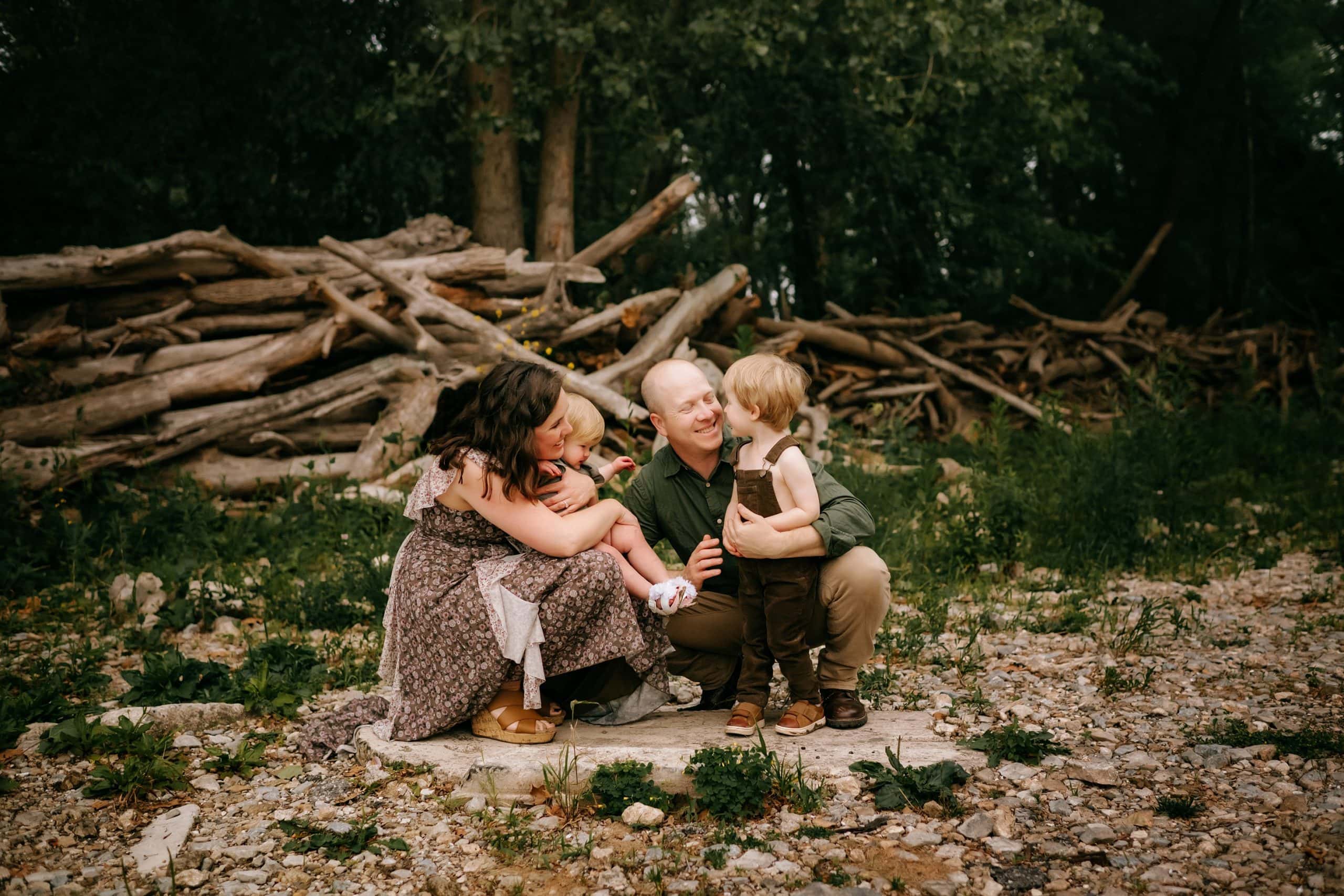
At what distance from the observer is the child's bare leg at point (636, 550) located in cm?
376

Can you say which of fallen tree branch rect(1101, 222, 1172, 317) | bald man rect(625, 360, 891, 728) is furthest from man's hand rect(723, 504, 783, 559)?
fallen tree branch rect(1101, 222, 1172, 317)

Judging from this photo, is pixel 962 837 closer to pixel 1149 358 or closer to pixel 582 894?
pixel 582 894

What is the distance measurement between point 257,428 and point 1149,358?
10.2 metres

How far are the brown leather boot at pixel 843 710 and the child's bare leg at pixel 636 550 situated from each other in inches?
28.4

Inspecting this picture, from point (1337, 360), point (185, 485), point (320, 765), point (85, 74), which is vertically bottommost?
point (320, 765)

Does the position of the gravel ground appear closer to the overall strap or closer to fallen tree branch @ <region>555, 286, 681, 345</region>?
the overall strap

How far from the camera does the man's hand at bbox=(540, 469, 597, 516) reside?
3668 mm

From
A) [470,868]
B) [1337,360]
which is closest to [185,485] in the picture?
[470,868]

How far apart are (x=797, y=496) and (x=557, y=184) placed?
8574 millimetres

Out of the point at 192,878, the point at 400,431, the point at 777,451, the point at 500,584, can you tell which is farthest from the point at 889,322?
the point at 192,878

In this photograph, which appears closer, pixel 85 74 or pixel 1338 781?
pixel 1338 781

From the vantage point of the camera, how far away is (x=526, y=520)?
11.5 ft

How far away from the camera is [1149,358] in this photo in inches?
497

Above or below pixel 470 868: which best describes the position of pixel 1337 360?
above
